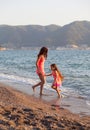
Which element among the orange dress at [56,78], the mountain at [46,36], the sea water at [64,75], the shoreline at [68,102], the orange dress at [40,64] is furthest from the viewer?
the mountain at [46,36]

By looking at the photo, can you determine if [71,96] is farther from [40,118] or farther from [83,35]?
[83,35]

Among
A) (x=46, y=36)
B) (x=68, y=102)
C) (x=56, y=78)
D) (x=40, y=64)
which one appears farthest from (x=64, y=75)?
(x=46, y=36)

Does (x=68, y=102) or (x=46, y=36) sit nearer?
(x=68, y=102)

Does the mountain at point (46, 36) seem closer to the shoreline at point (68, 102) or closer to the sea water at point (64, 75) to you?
the sea water at point (64, 75)

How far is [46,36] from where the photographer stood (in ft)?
516

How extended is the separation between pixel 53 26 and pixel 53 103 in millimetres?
173725

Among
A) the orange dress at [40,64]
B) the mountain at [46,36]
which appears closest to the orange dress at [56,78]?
the orange dress at [40,64]

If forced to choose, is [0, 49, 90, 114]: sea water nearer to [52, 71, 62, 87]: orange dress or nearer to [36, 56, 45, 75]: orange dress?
[52, 71, 62, 87]: orange dress

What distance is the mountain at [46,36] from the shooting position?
14888 centimetres

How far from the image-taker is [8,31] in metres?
179

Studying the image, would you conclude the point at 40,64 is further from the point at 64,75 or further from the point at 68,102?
the point at 64,75

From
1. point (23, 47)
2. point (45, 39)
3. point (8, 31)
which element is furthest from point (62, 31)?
point (8, 31)

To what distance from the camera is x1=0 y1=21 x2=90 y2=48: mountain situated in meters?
149

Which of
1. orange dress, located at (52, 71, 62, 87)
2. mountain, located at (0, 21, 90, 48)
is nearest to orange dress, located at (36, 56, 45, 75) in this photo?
orange dress, located at (52, 71, 62, 87)
